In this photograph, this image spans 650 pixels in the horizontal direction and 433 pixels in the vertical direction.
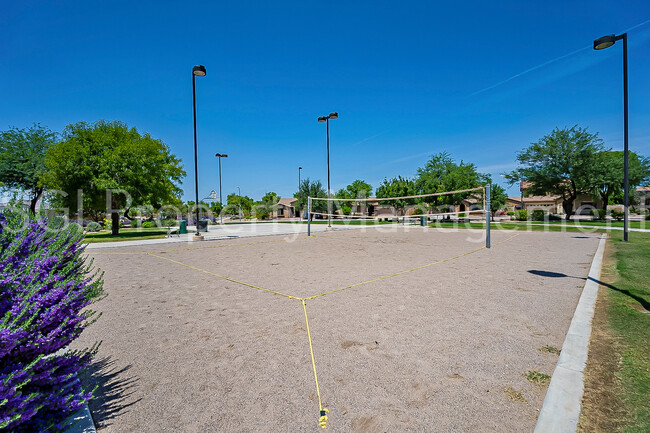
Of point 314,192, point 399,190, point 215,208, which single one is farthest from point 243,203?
point 399,190

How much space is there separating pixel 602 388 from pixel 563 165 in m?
38.7

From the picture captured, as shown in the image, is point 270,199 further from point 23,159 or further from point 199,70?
point 199,70

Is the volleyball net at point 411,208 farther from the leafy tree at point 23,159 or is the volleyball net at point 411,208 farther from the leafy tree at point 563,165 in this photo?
the leafy tree at point 23,159

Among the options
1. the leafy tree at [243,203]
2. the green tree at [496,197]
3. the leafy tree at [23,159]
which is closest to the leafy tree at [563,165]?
the green tree at [496,197]

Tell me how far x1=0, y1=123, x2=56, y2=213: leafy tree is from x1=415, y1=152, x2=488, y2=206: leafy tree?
4065 centimetres

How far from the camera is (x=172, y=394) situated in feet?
8.64

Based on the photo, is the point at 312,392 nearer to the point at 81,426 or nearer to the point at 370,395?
the point at 370,395

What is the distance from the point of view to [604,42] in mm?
11758

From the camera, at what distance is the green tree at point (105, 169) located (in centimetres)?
1798

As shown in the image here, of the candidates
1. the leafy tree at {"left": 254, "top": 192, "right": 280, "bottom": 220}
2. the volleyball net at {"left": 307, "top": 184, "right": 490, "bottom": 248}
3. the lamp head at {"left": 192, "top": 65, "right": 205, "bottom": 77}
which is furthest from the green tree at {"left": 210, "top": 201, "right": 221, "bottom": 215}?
the lamp head at {"left": 192, "top": 65, "right": 205, "bottom": 77}

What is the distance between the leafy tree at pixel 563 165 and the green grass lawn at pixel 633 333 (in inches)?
1203

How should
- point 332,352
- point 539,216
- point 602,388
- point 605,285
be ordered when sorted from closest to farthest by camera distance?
point 602,388 → point 332,352 → point 605,285 → point 539,216

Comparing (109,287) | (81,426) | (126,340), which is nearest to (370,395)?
(81,426)

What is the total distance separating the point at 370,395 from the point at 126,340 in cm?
344
